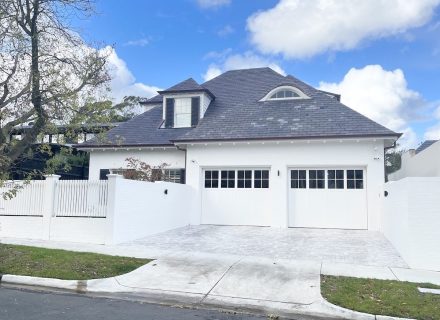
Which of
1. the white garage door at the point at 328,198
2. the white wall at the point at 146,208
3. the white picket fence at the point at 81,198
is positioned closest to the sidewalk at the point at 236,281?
the white wall at the point at 146,208

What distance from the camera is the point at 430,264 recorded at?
8.64m

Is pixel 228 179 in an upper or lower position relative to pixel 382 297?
upper

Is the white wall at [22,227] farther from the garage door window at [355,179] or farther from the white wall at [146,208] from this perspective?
the garage door window at [355,179]

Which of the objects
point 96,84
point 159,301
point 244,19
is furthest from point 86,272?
point 244,19

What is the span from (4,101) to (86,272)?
18.0ft

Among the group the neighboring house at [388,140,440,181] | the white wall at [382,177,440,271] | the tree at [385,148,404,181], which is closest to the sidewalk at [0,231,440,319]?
the white wall at [382,177,440,271]

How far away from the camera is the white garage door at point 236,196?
16.1m

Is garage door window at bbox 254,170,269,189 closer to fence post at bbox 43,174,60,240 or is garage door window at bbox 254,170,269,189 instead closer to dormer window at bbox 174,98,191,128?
dormer window at bbox 174,98,191,128

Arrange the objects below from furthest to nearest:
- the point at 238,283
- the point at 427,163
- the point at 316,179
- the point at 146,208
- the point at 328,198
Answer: the point at 316,179 < the point at 328,198 < the point at 427,163 < the point at 146,208 < the point at 238,283

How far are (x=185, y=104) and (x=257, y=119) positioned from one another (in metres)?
4.19

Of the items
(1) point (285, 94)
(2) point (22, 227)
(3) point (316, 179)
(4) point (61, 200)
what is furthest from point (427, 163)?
(2) point (22, 227)

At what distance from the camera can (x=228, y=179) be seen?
16641 mm

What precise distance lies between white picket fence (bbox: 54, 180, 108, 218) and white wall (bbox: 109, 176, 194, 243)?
1.69 feet

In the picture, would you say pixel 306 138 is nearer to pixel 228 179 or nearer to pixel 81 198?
pixel 228 179
